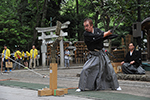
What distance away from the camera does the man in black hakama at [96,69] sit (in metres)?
6.68

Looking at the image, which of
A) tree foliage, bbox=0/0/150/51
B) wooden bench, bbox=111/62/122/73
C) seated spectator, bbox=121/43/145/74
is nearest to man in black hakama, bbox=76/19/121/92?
seated spectator, bbox=121/43/145/74

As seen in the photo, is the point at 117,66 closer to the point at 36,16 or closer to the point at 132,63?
the point at 132,63

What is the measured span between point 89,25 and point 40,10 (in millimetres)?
20193

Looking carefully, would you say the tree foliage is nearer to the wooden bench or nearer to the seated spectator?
the wooden bench

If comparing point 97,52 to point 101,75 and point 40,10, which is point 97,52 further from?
point 40,10

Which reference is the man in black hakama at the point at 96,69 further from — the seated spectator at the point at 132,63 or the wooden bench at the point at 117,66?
the wooden bench at the point at 117,66

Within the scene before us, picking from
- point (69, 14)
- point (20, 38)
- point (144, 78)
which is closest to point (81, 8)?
point (69, 14)

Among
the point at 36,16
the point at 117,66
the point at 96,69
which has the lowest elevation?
the point at 117,66

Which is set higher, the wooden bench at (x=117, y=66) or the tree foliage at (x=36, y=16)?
the tree foliage at (x=36, y=16)

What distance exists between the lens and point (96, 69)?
22.3ft

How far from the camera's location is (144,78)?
865 centimetres

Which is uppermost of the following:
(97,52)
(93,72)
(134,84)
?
(97,52)

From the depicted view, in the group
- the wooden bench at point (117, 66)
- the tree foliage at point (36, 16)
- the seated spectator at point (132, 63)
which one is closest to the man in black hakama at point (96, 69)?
the seated spectator at point (132, 63)

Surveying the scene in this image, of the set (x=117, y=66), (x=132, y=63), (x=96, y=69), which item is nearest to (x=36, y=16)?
(x=117, y=66)
